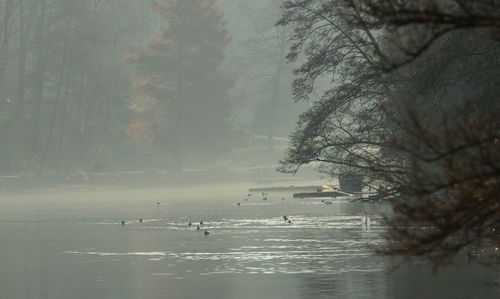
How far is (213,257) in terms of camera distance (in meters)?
29.2

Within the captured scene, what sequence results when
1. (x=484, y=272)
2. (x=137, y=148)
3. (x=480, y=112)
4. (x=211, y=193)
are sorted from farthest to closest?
(x=137, y=148) → (x=211, y=193) → (x=484, y=272) → (x=480, y=112)

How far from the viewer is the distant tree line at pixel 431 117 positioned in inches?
425

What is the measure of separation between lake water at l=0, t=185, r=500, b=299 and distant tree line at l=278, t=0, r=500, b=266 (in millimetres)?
1043

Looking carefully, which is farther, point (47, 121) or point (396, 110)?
point (47, 121)

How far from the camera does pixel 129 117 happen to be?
87.9m

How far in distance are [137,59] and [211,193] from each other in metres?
24.5

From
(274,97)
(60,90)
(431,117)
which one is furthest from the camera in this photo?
(274,97)

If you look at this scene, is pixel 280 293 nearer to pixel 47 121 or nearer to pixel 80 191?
pixel 80 191

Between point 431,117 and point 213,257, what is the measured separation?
732 cm

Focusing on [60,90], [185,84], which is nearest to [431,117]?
[60,90]

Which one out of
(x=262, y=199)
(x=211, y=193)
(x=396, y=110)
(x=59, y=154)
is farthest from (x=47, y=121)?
(x=396, y=110)

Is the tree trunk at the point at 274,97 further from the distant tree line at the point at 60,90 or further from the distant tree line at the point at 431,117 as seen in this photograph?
the distant tree line at the point at 431,117

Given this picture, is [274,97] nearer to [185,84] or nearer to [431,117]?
[185,84]

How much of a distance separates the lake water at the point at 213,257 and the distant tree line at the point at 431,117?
104 cm
